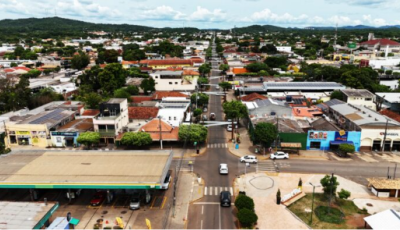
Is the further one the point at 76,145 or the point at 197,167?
the point at 76,145

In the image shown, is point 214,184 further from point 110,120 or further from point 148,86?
point 148,86

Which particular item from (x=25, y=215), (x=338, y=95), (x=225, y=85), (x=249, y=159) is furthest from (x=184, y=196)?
(x=225, y=85)

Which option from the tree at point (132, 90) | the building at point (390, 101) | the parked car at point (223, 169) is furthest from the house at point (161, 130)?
the building at point (390, 101)

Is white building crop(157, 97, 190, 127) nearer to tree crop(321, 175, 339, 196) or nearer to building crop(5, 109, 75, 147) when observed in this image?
building crop(5, 109, 75, 147)

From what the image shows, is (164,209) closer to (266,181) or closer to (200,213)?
(200,213)

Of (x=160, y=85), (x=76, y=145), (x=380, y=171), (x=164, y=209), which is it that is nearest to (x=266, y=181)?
(x=164, y=209)

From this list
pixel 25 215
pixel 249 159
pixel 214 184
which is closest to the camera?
pixel 25 215
